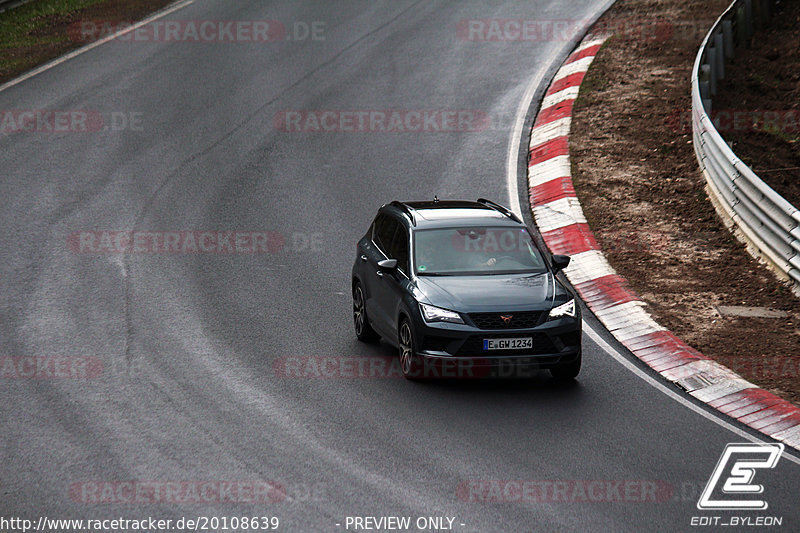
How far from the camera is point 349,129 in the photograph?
21016 mm

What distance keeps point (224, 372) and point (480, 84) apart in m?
13.3

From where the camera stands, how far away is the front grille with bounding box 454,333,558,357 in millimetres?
10578

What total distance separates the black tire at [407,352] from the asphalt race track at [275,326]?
17cm

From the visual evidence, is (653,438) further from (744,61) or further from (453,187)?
(744,61)

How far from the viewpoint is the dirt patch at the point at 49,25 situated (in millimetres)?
24844

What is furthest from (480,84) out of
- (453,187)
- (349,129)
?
(453,187)

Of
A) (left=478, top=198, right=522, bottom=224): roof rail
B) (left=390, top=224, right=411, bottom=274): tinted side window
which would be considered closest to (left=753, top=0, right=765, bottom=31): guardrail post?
(left=478, top=198, right=522, bottom=224): roof rail

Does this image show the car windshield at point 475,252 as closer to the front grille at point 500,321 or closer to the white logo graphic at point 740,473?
the front grille at point 500,321

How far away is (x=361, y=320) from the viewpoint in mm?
12570

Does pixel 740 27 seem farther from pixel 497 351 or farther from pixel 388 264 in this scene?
pixel 497 351

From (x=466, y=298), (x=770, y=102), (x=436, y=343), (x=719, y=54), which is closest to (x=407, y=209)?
(x=466, y=298)

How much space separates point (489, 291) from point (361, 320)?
222 cm

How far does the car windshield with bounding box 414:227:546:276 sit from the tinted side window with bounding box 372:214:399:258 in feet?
2.08

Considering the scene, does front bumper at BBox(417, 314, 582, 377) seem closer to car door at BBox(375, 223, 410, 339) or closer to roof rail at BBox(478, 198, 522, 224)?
car door at BBox(375, 223, 410, 339)
